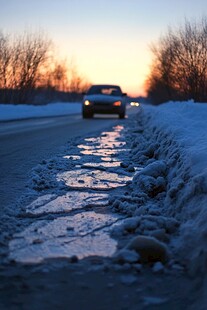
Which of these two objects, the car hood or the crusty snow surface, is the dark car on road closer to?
the car hood

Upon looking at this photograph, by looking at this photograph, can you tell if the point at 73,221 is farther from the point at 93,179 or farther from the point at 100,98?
the point at 100,98

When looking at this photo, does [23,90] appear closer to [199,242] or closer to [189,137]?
[189,137]

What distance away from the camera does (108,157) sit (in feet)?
21.8

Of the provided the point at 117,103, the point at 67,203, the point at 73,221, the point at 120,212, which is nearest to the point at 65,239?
the point at 73,221

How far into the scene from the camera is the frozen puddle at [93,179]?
4.51m

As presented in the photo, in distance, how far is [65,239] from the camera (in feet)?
8.99

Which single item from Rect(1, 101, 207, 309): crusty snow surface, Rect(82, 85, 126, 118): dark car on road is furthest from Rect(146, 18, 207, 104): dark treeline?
Rect(1, 101, 207, 309): crusty snow surface

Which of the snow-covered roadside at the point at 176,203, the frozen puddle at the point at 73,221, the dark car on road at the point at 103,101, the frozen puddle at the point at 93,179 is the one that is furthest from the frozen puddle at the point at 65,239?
the dark car on road at the point at 103,101

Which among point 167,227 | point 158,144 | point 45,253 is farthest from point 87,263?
point 158,144

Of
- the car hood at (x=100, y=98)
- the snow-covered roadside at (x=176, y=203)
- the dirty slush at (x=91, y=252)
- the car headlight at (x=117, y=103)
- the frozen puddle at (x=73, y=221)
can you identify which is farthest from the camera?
the car headlight at (x=117, y=103)

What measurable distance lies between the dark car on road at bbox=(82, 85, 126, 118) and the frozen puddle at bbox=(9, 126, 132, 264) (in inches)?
534

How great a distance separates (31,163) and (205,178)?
3320 mm

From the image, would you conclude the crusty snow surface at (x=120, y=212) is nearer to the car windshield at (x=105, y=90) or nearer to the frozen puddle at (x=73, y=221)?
the frozen puddle at (x=73, y=221)

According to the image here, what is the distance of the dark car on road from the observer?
18.8 metres
